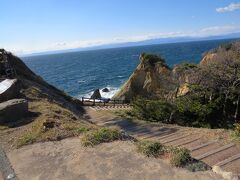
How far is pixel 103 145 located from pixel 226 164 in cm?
285

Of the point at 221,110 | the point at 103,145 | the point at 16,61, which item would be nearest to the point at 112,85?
the point at 16,61

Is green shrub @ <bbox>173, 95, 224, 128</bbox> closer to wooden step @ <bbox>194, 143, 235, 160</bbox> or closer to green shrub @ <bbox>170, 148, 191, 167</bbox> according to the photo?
wooden step @ <bbox>194, 143, 235, 160</bbox>

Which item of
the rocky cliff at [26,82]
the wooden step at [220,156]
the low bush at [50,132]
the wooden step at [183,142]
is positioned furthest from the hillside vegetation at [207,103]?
the low bush at [50,132]

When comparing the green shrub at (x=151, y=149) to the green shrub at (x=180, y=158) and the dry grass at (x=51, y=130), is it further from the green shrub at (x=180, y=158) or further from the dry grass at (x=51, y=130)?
the dry grass at (x=51, y=130)

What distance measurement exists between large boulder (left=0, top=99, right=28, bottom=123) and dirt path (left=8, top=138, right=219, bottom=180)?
2.77 metres

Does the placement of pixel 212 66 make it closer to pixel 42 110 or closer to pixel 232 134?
pixel 232 134

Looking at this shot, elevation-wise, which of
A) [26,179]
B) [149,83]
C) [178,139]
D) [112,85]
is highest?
[26,179]

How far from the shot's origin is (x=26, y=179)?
20.6ft

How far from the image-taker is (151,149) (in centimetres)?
686

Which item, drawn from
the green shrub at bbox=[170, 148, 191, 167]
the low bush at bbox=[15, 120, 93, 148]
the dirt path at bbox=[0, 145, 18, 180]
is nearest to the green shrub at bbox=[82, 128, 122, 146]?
the low bush at bbox=[15, 120, 93, 148]

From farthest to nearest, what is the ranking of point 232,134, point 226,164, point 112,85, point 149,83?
1. point 112,85
2. point 149,83
3. point 232,134
4. point 226,164

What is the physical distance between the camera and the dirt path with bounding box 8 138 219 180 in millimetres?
5926

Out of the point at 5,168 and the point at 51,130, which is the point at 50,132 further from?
the point at 5,168

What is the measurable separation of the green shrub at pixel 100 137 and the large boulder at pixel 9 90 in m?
6.05
